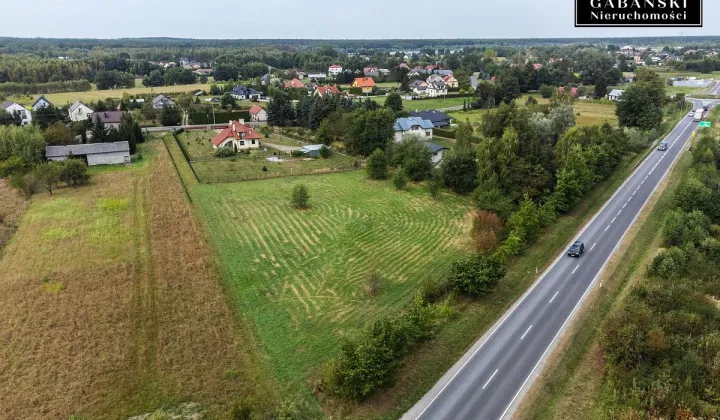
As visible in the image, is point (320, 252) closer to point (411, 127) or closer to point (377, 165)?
point (377, 165)

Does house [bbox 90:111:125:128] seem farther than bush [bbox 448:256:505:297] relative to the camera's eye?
Yes

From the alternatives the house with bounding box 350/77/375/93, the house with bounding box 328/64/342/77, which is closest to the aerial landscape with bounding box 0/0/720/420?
the house with bounding box 350/77/375/93

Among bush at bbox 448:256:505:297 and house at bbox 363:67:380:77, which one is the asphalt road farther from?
house at bbox 363:67:380:77

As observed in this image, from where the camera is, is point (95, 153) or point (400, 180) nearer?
point (400, 180)

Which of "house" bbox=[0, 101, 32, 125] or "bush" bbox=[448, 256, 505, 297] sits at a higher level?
"house" bbox=[0, 101, 32, 125]

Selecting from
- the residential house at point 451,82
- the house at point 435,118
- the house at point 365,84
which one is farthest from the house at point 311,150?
the residential house at point 451,82

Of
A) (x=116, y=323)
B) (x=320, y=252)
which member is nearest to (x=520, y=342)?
(x=320, y=252)

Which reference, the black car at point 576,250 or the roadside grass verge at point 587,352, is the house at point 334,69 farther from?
the black car at point 576,250
